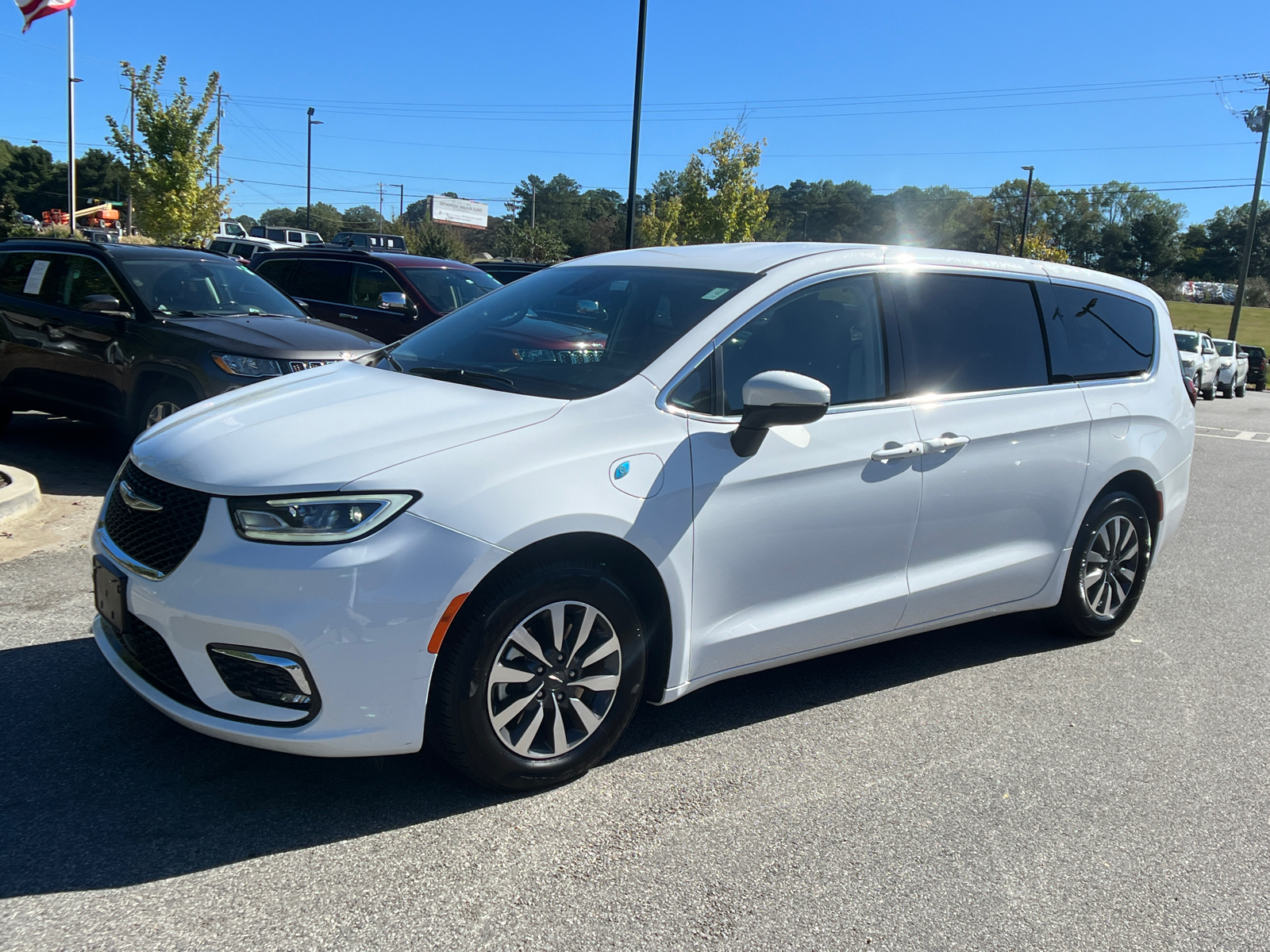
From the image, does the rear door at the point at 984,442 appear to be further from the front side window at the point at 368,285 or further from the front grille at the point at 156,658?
the front side window at the point at 368,285

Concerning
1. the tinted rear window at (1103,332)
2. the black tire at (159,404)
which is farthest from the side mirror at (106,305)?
the tinted rear window at (1103,332)

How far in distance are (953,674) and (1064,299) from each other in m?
1.85

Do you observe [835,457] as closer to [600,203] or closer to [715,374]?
[715,374]

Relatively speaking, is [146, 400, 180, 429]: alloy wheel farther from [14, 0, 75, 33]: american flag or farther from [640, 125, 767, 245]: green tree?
[640, 125, 767, 245]: green tree

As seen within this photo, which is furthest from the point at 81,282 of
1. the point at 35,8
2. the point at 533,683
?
the point at 35,8

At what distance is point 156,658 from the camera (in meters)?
3.12

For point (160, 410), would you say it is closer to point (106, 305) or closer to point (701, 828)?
point (106, 305)

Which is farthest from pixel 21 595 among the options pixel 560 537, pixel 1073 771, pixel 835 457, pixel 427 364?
pixel 1073 771

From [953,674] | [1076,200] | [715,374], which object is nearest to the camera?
[715,374]

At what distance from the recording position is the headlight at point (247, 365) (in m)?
7.21

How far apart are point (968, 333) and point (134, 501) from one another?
3.29m

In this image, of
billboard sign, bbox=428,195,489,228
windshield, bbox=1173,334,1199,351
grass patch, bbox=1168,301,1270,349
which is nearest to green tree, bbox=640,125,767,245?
windshield, bbox=1173,334,1199,351

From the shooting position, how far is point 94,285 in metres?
7.98

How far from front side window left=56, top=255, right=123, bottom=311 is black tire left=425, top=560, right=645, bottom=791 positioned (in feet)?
20.2
